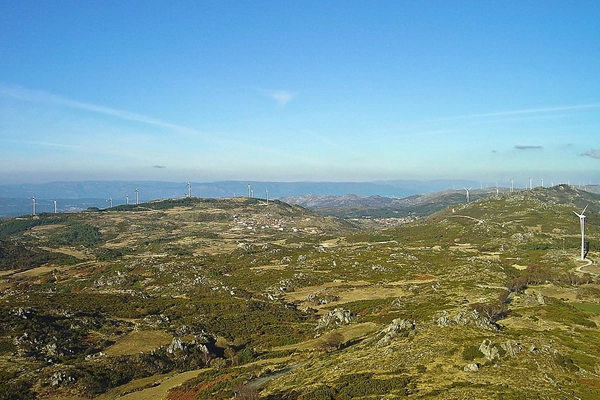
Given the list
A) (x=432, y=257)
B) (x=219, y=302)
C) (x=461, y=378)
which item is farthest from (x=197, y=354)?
(x=432, y=257)

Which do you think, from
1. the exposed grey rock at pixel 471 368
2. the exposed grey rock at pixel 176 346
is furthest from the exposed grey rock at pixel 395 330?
the exposed grey rock at pixel 176 346

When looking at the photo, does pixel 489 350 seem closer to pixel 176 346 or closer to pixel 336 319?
pixel 336 319

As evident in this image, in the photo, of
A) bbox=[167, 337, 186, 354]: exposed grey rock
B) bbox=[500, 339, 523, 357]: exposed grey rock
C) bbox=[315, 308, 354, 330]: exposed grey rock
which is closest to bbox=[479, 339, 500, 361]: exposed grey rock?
bbox=[500, 339, 523, 357]: exposed grey rock

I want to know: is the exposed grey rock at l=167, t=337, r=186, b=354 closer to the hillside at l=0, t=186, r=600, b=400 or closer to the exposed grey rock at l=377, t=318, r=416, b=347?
the hillside at l=0, t=186, r=600, b=400

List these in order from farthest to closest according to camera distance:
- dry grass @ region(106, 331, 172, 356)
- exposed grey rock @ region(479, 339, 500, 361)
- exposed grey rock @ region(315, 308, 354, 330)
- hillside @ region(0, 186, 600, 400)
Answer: exposed grey rock @ region(315, 308, 354, 330) < dry grass @ region(106, 331, 172, 356) < exposed grey rock @ region(479, 339, 500, 361) < hillside @ region(0, 186, 600, 400)

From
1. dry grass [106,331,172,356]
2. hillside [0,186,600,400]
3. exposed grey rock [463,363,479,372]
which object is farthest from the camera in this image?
dry grass [106,331,172,356]

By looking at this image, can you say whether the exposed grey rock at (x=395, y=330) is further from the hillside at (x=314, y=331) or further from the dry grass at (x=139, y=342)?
the dry grass at (x=139, y=342)

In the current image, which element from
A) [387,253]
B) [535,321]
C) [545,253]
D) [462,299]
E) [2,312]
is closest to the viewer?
[535,321]

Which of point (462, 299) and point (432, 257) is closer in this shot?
point (462, 299)

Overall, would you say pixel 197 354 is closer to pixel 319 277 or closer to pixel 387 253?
pixel 319 277

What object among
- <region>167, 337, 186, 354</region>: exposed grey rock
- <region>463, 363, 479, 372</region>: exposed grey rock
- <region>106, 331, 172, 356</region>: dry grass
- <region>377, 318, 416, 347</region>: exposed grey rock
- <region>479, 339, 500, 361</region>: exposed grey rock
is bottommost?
<region>106, 331, 172, 356</region>: dry grass

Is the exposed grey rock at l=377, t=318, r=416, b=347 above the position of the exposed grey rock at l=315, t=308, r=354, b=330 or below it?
above
